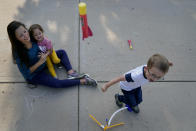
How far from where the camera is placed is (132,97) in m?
2.37

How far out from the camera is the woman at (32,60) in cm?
225

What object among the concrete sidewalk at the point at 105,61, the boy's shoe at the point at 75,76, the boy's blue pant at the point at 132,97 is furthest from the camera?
the boy's shoe at the point at 75,76

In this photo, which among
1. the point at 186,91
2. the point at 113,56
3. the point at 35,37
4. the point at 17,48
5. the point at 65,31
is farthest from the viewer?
the point at 65,31

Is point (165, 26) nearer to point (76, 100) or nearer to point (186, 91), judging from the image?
point (186, 91)

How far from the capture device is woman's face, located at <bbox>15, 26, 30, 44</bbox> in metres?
2.22

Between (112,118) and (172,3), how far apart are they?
290cm

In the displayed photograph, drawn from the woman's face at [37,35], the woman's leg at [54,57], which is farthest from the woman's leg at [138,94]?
the woman's face at [37,35]

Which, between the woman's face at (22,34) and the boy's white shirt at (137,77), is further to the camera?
the woman's face at (22,34)

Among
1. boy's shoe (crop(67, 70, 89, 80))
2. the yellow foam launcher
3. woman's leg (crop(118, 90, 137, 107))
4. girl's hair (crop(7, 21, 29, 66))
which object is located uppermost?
the yellow foam launcher

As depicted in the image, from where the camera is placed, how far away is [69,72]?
112 inches

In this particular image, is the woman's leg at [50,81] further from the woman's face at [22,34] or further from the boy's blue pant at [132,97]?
the boy's blue pant at [132,97]

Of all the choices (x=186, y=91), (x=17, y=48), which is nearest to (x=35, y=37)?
(x=17, y=48)

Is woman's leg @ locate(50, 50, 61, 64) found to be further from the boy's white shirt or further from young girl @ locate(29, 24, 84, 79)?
the boy's white shirt

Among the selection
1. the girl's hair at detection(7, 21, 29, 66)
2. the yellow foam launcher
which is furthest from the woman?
the yellow foam launcher
